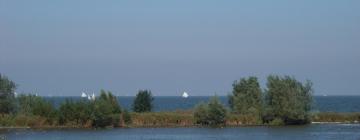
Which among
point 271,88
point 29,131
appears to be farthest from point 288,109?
point 29,131

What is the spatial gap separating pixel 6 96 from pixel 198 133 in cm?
3152

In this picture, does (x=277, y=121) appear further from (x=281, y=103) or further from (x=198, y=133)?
(x=198, y=133)

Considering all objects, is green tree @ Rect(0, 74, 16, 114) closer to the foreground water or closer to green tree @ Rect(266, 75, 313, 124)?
the foreground water

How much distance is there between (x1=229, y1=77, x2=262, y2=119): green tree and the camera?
387 ft

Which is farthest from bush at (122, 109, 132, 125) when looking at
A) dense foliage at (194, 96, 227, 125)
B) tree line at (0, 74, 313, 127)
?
dense foliage at (194, 96, 227, 125)

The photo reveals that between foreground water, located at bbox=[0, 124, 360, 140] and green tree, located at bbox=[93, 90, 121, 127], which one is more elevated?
green tree, located at bbox=[93, 90, 121, 127]

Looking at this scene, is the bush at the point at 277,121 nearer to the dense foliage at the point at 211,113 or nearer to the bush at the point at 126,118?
the dense foliage at the point at 211,113

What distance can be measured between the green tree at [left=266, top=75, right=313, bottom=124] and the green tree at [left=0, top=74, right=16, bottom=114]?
36490 millimetres

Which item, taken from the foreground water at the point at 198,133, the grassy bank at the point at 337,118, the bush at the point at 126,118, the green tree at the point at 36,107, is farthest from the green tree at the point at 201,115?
the green tree at the point at 36,107

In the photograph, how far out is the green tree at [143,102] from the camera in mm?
126562

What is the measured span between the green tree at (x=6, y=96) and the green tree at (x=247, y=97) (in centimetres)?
Answer: 3329

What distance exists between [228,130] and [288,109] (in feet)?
45.2

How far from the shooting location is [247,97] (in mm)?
121500

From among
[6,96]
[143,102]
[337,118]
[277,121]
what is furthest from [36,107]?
[337,118]
